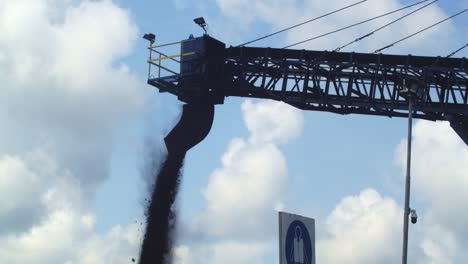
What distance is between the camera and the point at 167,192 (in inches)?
1094

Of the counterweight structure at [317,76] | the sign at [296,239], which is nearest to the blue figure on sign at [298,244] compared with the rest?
the sign at [296,239]

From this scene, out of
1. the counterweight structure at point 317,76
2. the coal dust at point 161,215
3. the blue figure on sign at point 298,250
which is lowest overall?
the blue figure on sign at point 298,250

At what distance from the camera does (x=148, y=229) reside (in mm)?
27656

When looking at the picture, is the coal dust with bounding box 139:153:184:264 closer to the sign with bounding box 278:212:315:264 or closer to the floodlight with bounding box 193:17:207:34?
the floodlight with bounding box 193:17:207:34

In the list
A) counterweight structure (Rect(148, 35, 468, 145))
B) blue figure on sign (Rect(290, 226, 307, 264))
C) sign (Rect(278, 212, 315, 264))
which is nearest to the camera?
sign (Rect(278, 212, 315, 264))

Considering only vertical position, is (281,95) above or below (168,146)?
above

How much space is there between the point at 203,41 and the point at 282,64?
10.4 feet

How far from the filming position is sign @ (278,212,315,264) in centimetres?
759

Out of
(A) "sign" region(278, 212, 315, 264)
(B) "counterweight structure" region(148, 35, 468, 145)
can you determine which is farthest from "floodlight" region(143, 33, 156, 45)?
(A) "sign" region(278, 212, 315, 264)

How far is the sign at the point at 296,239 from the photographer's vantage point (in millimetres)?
7588

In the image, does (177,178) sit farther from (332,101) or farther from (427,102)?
(427,102)

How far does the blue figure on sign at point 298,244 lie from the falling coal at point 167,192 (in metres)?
19.7

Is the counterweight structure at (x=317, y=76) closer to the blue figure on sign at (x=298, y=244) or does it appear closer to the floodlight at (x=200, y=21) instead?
the floodlight at (x=200, y=21)

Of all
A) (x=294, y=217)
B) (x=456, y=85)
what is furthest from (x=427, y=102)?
(x=294, y=217)
